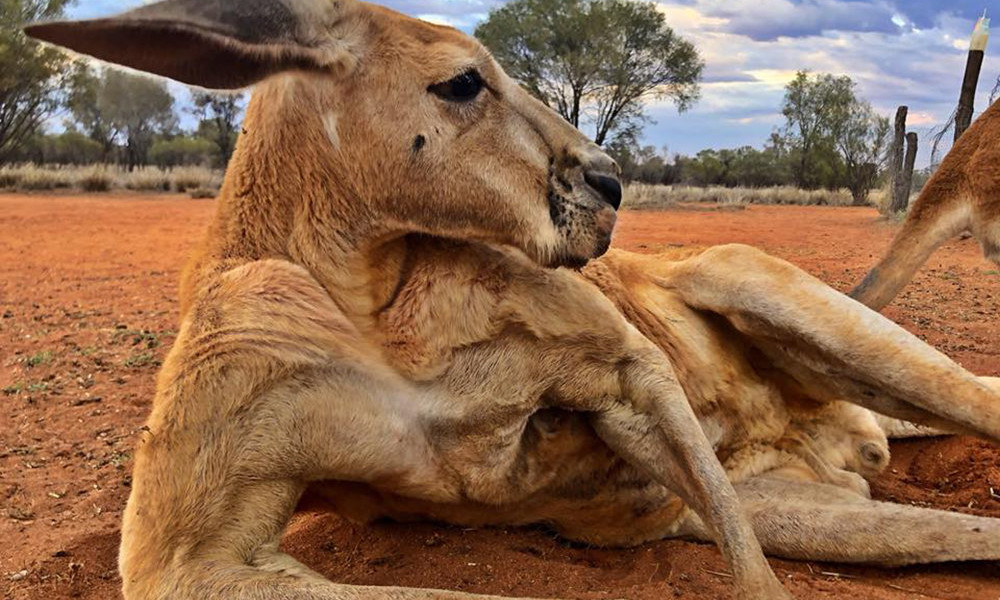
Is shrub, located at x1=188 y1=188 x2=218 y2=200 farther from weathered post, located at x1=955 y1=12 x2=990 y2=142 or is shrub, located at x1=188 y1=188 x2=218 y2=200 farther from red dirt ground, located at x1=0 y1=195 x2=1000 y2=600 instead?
weathered post, located at x1=955 y1=12 x2=990 y2=142

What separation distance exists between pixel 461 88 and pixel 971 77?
637 inches

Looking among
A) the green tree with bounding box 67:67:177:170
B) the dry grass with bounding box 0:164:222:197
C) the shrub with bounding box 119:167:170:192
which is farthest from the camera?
the green tree with bounding box 67:67:177:170

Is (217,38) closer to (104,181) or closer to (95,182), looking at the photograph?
(95,182)

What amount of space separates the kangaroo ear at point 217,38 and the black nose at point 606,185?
85 cm

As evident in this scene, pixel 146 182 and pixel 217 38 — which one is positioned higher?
pixel 217 38

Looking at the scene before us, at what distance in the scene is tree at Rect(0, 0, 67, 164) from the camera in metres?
27.1

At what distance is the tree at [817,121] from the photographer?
1471 inches

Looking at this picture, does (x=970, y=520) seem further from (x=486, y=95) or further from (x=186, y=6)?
(x=186, y=6)

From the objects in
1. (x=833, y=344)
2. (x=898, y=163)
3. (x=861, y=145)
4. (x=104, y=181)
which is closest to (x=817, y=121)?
(x=861, y=145)

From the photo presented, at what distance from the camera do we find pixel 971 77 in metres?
16.3

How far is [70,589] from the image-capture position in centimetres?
336

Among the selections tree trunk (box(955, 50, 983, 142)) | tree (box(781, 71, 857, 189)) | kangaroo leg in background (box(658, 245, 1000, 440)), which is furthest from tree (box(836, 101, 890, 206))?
kangaroo leg in background (box(658, 245, 1000, 440))

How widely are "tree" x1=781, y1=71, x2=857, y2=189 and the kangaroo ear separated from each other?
37.7 meters

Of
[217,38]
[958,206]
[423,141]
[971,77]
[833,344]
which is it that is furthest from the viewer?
[971,77]
